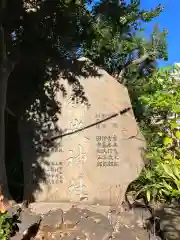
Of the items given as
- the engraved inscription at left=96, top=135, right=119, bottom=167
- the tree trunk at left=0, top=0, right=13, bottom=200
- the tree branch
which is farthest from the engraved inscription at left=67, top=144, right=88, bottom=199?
the tree branch

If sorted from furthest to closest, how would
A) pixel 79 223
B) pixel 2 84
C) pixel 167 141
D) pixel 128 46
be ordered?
pixel 128 46 → pixel 167 141 → pixel 2 84 → pixel 79 223

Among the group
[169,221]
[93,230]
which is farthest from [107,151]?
[169,221]

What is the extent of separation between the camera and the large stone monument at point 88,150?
5.04 metres

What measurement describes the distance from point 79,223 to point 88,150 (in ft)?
3.41

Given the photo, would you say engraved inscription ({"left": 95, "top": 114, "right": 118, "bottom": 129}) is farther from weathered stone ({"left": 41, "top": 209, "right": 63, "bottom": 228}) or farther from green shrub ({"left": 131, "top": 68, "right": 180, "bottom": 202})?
weathered stone ({"left": 41, "top": 209, "right": 63, "bottom": 228})

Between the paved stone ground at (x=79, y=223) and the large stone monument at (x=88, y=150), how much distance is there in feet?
0.92

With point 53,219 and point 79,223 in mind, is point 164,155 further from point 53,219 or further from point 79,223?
point 53,219

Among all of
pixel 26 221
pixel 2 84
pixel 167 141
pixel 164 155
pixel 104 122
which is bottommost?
pixel 26 221

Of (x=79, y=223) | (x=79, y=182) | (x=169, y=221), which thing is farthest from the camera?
(x=169, y=221)

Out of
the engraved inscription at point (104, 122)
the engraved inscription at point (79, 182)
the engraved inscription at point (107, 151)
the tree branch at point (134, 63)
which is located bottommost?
the engraved inscription at point (79, 182)

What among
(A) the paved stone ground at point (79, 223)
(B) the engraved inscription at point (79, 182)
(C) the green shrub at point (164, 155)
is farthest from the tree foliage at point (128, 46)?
(A) the paved stone ground at point (79, 223)

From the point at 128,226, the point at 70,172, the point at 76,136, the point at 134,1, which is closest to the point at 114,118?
the point at 76,136

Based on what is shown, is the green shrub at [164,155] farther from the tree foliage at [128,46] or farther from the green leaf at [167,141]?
the tree foliage at [128,46]

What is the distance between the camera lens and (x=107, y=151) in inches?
201
